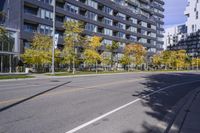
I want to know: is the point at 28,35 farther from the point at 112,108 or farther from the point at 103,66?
the point at 112,108

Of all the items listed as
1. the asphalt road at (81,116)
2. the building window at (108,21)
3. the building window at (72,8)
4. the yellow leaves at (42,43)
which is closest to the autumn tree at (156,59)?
the building window at (108,21)

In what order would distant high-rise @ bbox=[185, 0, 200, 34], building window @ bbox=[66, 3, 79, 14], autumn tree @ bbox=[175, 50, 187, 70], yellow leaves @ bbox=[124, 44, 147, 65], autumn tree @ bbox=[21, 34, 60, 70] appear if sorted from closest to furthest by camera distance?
1. autumn tree @ bbox=[21, 34, 60, 70]
2. building window @ bbox=[66, 3, 79, 14]
3. yellow leaves @ bbox=[124, 44, 147, 65]
4. autumn tree @ bbox=[175, 50, 187, 70]
5. distant high-rise @ bbox=[185, 0, 200, 34]

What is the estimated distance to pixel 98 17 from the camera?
79.5 m

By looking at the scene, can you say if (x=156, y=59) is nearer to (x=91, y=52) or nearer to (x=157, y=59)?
(x=157, y=59)

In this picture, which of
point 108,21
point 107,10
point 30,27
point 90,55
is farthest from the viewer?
point 107,10

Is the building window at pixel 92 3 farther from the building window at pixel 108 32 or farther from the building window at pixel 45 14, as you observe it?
the building window at pixel 45 14

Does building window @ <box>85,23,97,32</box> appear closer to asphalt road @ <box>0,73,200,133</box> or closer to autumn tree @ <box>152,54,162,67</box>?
autumn tree @ <box>152,54,162,67</box>

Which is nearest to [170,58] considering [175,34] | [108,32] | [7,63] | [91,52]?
[108,32]

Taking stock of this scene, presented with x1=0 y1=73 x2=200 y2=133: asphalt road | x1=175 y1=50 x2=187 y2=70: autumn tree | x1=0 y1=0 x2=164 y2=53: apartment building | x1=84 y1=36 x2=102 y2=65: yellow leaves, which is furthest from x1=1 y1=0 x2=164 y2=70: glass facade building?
x1=0 y1=73 x2=200 y2=133: asphalt road

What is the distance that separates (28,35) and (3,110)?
45.2 meters

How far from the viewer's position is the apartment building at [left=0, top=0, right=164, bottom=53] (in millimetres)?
53531

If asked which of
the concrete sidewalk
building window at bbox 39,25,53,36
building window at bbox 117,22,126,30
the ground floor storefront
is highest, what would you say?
building window at bbox 117,22,126,30

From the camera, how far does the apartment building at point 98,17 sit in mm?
53531

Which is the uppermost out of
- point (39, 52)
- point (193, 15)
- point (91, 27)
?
point (193, 15)
